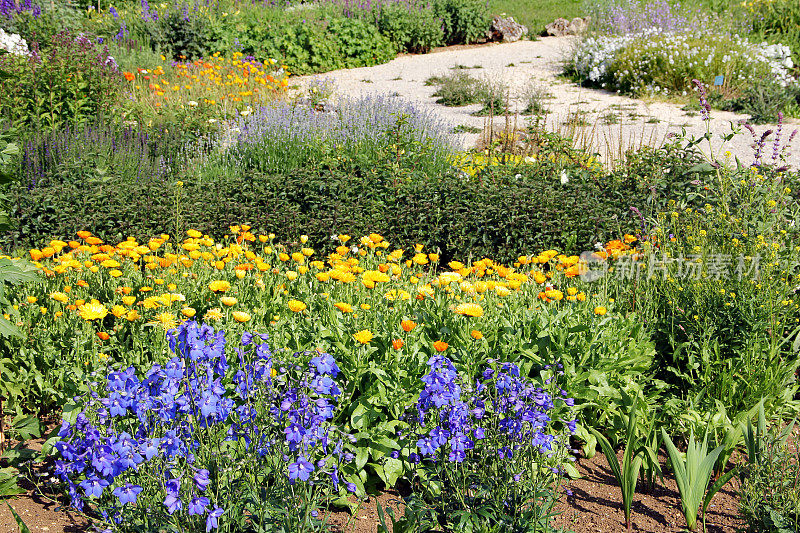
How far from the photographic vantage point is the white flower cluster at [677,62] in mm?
10938

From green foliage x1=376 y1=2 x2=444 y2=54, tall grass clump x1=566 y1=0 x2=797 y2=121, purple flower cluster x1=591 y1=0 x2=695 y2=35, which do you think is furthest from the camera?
green foliage x1=376 y1=2 x2=444 y2=54

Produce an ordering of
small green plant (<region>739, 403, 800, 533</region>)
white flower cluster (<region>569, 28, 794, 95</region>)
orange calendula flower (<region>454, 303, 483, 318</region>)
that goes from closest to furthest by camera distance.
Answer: small green plant (<region>739, 403, 800, 533</region>), orange calendula flower (<region>454, 303, 483, 318</region>), white flower cluster (<region>569, 28, 794, 95</region>)

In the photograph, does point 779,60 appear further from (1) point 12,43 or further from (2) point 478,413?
(2) point 478,413

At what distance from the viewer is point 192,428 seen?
2.14 metres

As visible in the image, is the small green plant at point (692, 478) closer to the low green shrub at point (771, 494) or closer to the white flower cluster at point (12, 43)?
the low green shrub at point (771, 494)

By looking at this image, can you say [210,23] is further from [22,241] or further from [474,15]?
[22,241]

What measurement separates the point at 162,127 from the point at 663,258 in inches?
220

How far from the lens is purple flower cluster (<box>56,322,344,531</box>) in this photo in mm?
1939

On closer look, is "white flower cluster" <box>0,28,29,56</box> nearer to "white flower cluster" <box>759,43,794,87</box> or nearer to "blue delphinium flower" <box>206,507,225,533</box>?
"blue delphinium flower" <box>206,507,225,533</box>

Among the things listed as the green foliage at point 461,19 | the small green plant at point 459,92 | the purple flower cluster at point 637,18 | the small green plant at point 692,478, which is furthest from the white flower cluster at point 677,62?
the small green plant at point 692,478

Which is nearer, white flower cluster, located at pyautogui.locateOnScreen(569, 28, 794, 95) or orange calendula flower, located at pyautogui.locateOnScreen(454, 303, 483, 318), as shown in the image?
orange calendula flower, located at pyautogui.locateOnScreen(454, 303, 483, 318)

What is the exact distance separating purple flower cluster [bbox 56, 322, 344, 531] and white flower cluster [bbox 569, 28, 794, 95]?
10117mm

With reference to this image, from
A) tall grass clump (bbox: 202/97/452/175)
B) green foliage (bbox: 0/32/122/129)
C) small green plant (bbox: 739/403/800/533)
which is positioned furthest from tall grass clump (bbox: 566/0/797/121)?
small green plant (bbox: 739/403/800/533)

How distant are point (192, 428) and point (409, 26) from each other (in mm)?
14345
